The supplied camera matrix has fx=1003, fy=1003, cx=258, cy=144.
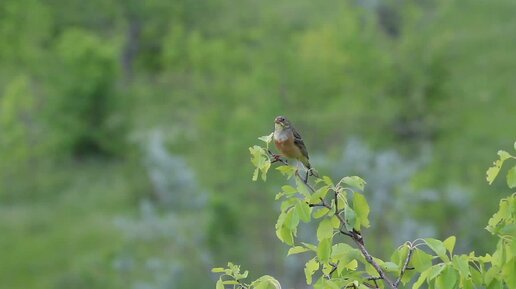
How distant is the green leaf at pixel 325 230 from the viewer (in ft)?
14.5

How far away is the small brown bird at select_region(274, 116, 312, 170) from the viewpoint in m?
5.50

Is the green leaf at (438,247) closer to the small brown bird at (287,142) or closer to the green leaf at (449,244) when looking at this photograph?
the green leaf at (449,244)

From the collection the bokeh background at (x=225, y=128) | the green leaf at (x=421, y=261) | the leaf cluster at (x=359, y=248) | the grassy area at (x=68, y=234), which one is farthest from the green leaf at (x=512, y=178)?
the grassy area at (x=68, y=234)

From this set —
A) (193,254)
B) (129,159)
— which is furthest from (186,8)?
(193,254)

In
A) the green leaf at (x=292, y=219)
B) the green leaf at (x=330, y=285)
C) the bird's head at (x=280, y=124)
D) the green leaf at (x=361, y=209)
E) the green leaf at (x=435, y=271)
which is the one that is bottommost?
the green leaf at (x=435, y=271)

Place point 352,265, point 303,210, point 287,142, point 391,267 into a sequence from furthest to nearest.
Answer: point 287,142 → point 352,265 → point 391,267 → point 303,210

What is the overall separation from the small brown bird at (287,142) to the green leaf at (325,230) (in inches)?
39.2

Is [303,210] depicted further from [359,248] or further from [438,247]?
[438,247]

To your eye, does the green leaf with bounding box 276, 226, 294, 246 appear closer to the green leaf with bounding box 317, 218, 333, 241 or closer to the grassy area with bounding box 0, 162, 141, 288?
the green leaf with bounding box 317, 218, 333, 241

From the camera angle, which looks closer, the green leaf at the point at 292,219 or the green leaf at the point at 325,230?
the green leaf at the point at 292,219

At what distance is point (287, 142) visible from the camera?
18.0 ft

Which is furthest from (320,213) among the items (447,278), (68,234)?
(68,234)

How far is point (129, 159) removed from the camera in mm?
41344

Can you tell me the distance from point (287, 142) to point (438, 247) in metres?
1.42
